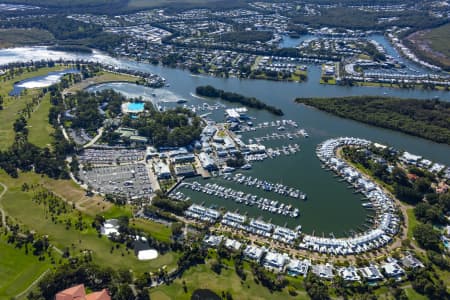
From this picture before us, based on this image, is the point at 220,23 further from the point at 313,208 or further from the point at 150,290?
the point at 150,290

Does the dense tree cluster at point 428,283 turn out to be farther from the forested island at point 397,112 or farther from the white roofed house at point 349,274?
the forested island at point 397,112

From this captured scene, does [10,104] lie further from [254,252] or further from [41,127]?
[254,252]

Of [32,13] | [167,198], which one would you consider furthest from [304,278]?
[32,13]

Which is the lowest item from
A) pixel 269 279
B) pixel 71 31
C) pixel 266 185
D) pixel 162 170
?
pixel 269 279

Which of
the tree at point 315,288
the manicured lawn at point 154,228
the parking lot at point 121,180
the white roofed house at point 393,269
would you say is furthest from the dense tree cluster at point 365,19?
the tree at point 315,288

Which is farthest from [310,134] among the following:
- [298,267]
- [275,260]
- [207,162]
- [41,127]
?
[41,127]

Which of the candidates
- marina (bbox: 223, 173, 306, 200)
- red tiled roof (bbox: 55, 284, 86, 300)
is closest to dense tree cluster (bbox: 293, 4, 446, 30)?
marina (bbox: 223, 173, 306, 200)
